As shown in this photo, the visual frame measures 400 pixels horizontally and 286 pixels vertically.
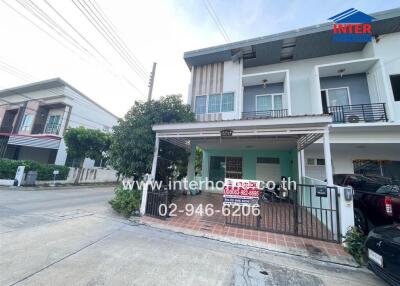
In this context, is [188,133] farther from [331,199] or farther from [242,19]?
[242,19]

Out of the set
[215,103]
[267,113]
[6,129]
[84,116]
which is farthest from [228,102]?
[6,129]

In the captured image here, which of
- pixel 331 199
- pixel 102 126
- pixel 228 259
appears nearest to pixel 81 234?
pixel 228 259

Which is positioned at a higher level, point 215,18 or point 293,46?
point 293,46

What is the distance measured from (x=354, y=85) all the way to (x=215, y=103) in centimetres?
710

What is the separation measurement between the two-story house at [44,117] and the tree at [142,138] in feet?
37.4

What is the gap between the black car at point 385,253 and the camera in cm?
259

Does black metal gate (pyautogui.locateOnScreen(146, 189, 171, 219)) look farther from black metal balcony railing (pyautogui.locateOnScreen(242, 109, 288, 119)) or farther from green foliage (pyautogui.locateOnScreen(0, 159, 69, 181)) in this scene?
green foliage (pyautogui.locateOnScreen(0, 159, 69, 181))

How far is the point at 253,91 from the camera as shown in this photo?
10375 mm

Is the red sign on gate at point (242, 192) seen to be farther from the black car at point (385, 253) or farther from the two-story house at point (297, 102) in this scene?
the black car at point (385, 253)

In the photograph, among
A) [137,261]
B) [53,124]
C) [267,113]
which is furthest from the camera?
[53,124]

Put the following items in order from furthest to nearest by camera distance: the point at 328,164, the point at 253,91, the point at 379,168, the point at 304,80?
the point at 253,91
the point at 304,80
the point at 379,168
the point at 328,164

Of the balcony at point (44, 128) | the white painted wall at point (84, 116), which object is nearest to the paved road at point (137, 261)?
the white painted wall at point (84, 116)

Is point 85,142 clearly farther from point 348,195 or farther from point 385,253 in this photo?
point 385,253

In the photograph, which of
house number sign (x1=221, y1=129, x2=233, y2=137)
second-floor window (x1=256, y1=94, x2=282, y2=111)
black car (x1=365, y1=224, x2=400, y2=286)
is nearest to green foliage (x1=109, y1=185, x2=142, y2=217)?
house number sign (x1=221, y1=129, x2=233, y2=137)
